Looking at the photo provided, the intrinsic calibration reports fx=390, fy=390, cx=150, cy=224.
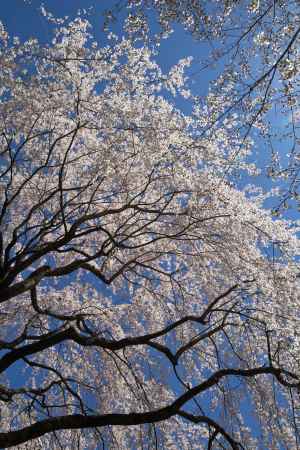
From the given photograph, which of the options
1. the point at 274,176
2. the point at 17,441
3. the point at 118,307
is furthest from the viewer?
the point at 118,307

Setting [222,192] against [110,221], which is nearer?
[222,192]

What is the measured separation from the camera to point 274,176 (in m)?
4.06

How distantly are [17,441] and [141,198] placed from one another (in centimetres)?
413

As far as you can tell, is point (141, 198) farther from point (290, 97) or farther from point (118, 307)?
point (290, 97)

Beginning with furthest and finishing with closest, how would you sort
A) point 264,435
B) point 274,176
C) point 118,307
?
point 118,307 → point 264,435 → point 274,176

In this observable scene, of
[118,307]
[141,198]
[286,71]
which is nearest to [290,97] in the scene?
[286,71]

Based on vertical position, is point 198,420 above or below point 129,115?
below

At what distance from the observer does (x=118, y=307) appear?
271 inches

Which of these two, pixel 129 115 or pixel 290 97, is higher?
pixel 129 115

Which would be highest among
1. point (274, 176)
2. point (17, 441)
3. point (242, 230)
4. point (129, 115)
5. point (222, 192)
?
point (129, 115)

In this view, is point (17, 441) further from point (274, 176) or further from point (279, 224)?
point (279, 224)

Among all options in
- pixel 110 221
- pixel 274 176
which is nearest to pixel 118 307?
pixel 110 221

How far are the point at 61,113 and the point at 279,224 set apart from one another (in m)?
4.12

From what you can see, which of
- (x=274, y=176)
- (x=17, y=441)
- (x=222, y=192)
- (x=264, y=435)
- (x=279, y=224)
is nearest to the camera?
(x=17, y=441)
